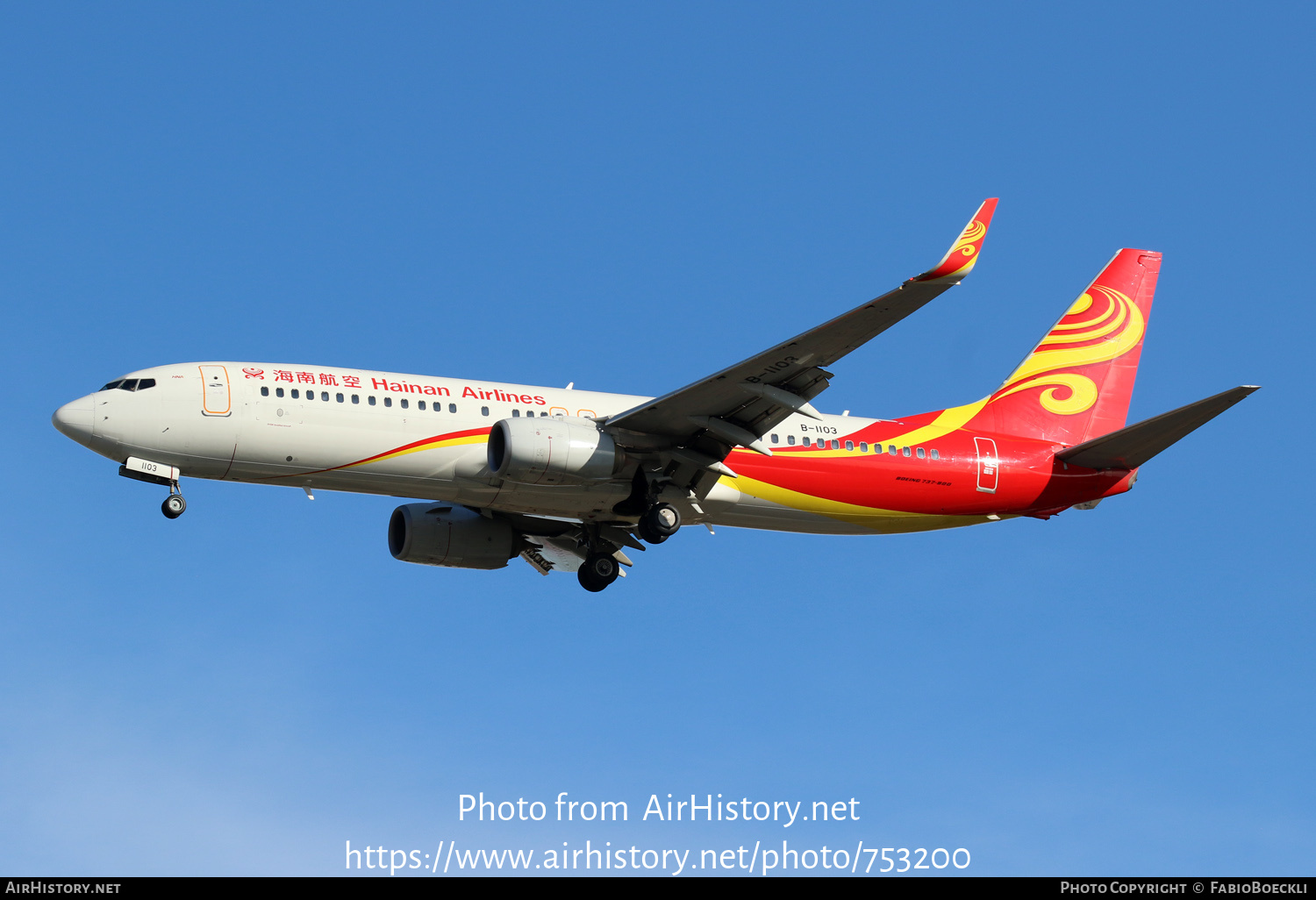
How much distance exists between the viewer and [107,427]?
3180 centimetres

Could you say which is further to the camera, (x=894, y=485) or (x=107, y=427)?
(x=894, y=485)

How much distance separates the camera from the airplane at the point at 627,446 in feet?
105

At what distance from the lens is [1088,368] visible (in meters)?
40.8

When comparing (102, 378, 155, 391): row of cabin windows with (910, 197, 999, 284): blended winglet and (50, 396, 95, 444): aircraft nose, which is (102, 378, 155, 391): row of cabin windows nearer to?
(50, 396, 95, 444): aircraft nose

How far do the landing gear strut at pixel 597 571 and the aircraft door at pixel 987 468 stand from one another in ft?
30.9

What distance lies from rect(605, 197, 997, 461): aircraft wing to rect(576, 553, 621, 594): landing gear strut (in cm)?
491

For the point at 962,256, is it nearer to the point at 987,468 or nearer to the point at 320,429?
the point at 987,468

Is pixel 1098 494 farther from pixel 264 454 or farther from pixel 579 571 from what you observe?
pixel 264 454

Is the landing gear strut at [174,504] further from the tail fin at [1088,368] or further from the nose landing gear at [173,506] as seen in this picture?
the tail fin at [1088,368]

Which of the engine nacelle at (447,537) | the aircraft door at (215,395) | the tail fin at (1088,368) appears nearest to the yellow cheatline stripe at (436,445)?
the aircraft door at (215,395)

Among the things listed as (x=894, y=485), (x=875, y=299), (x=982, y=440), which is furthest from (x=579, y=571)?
(x=875, y=299)

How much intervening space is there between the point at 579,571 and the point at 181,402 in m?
11.0

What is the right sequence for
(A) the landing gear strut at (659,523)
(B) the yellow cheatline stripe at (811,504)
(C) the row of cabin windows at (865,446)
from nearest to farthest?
1. (A) the landing gear strut at (659,523)
2. (B) the yellow cheatline stripe at (811,504)
3. (C) the row of cabin windows at (865,446)

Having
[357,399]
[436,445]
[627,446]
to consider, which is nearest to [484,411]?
[436,445]
